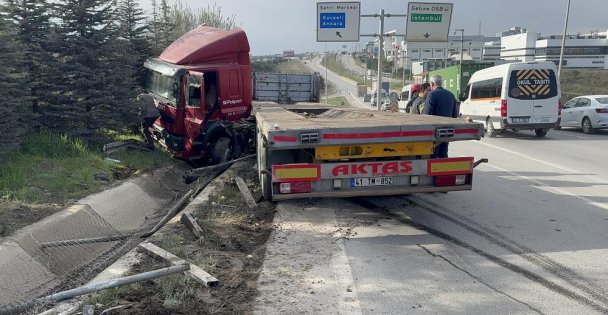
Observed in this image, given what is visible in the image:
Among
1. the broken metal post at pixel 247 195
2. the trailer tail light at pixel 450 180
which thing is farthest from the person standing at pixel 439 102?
the broken metal post at pixel 247 195

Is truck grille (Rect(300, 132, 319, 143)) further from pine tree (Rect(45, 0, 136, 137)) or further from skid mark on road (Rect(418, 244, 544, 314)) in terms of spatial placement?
pine tree (Rect(45, 0, 136, 137))

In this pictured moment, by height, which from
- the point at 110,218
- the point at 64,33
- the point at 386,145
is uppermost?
the point at 64,33

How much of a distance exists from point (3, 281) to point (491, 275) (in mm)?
4823

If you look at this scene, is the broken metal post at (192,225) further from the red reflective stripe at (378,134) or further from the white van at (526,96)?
the white van at (526,96)

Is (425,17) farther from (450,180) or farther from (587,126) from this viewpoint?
(450,180)

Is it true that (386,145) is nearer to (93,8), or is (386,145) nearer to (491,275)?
(491,275)

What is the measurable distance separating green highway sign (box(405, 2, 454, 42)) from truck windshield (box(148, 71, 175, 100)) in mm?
14212

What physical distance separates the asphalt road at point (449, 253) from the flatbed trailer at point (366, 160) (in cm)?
57

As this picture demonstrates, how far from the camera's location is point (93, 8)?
12.0 metres

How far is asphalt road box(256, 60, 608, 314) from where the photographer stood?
4.46 m

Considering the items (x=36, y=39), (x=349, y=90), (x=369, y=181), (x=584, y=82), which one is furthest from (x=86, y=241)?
(x=349, y=90)

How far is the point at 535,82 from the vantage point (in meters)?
Answer: 17.6

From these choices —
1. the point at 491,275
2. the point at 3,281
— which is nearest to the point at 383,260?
the point at 491,275

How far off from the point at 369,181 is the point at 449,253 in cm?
142
